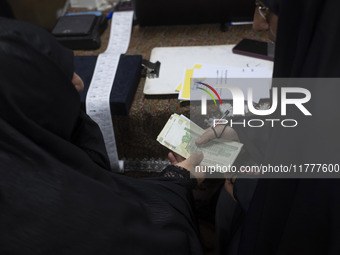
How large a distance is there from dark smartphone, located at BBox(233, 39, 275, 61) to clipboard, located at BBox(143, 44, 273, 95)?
2 centimetres

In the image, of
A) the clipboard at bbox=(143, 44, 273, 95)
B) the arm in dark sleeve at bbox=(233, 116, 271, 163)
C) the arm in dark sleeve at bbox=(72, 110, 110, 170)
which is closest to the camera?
the arm in dark sleeve at bbox=(72, 110, 110, 170)

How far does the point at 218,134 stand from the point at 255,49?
423 mm

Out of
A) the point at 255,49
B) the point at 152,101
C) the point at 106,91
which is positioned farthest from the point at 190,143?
the point at 255,49

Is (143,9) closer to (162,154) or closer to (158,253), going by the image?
(162,154)

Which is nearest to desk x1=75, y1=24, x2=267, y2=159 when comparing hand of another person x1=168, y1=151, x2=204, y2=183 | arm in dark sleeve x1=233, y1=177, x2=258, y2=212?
hand of another person x1=168, y1=151, x2=204, y2=183

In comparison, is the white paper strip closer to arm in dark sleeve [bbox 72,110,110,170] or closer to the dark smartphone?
arm in dark sleeve [bbox 72,110,110,170]

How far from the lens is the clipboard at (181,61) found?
1.07 m

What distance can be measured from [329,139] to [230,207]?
607 millimetres

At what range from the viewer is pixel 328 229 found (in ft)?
2.12

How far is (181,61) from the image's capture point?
1.17 metres

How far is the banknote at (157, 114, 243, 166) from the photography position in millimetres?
976

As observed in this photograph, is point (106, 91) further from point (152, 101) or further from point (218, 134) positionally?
point (218, 134)

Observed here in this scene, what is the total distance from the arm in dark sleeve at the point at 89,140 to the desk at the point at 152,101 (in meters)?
0.18

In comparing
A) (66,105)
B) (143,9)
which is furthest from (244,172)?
(143,9)
